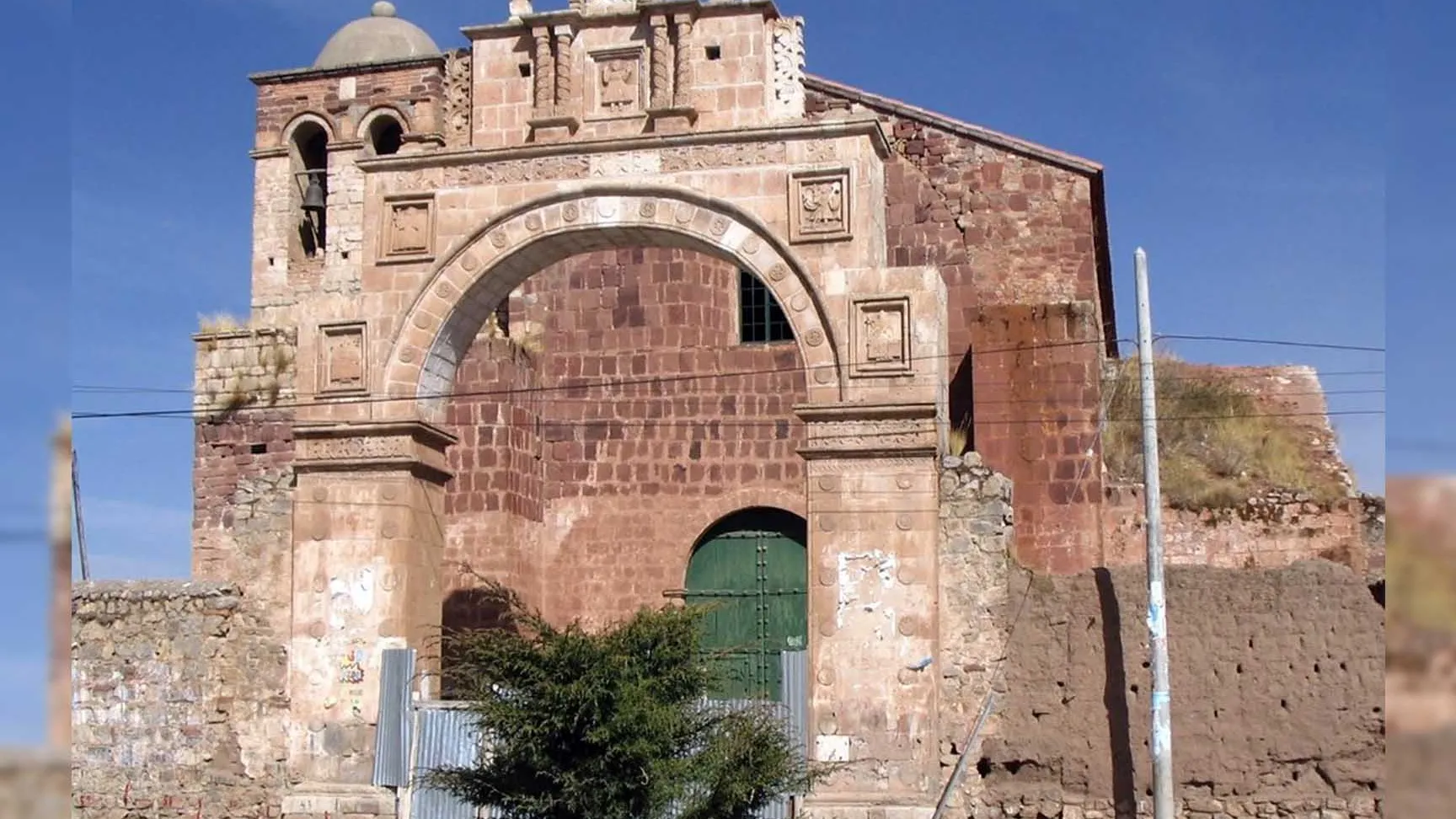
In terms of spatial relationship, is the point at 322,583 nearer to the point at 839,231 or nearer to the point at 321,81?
the point at 839,231

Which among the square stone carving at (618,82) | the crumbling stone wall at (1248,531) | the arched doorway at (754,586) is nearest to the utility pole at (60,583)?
the square stone carving at (618,82)

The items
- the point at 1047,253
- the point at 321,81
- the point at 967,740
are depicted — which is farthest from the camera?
the point at 321,81

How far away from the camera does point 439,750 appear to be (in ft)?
45.6

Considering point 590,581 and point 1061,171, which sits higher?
→ point 1061,171

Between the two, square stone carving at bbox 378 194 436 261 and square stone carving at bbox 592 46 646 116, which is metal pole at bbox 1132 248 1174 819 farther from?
square stone carving at bbox 378 194 436 261

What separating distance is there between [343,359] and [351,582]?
2.10 metres

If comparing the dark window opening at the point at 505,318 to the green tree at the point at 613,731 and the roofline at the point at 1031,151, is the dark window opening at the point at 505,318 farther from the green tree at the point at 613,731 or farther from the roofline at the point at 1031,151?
the green tree at the point at 613,731

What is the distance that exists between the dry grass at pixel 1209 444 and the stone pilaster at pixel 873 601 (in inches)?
136

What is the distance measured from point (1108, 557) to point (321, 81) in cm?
1387

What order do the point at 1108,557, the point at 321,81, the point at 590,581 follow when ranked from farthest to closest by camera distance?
the point at 321,81 → the point at 590,581 → the point at 1108,557

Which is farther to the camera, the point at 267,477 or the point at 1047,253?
the point at 1047,253

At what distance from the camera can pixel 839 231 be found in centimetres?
1410

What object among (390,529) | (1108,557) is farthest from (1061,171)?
(390,529)

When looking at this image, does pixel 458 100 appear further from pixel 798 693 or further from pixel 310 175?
pixel 310 175
